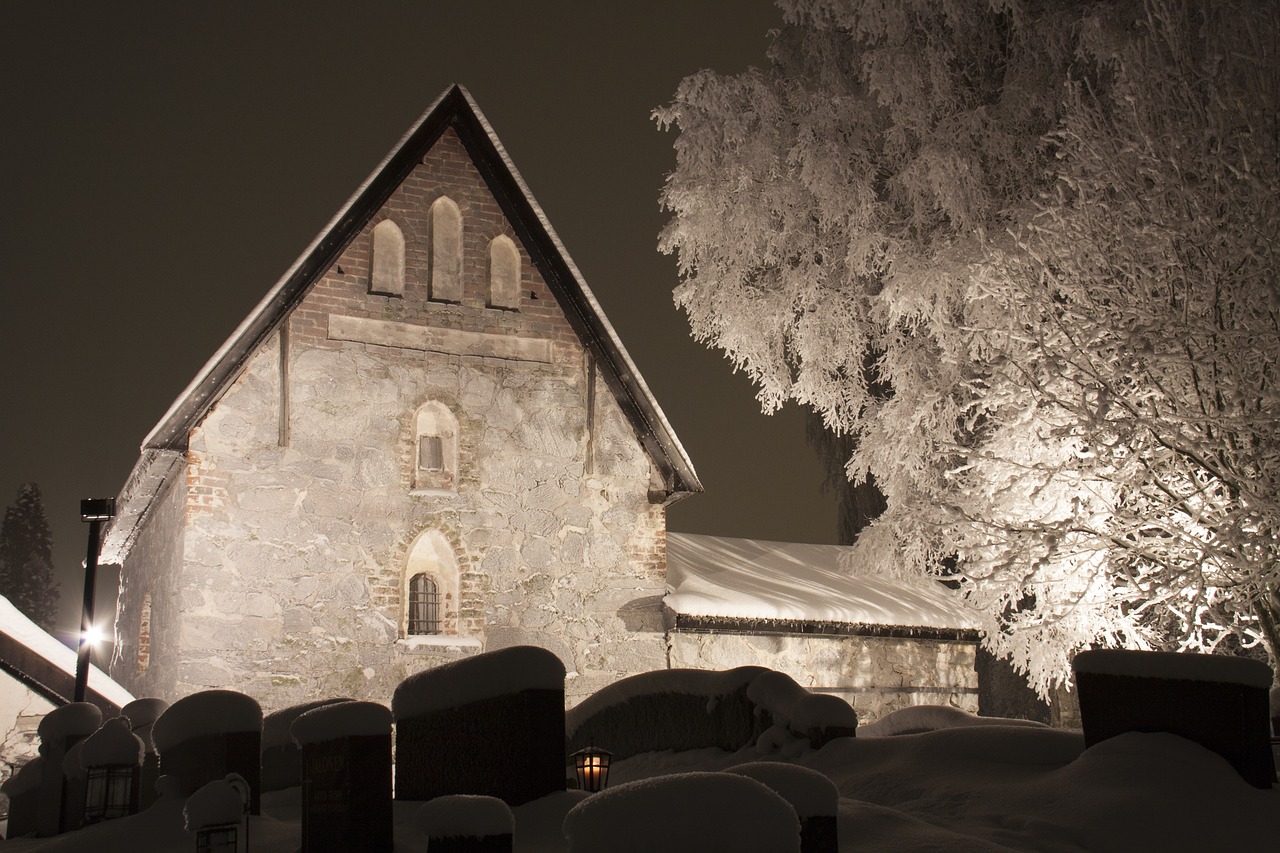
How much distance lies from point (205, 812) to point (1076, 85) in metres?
12.1

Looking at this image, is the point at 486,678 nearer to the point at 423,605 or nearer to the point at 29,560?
the point at 423,605

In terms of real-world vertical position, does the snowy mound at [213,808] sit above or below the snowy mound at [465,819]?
below

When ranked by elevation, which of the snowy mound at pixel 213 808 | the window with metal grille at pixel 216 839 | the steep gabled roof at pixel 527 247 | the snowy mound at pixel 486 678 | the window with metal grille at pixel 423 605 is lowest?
the window with metal grille at pixel 216 839

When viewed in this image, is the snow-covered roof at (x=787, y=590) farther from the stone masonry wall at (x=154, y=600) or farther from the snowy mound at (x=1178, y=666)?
the snowy mound at (x=1178, y=666)

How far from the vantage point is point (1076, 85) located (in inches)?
562

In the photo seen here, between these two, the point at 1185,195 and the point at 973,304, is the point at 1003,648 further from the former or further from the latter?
the point at 1185,195

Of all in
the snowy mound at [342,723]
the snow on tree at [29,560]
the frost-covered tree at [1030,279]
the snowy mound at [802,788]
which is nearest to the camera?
the snowy mound at [802,788]

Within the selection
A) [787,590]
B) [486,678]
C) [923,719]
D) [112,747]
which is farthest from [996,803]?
[787,590]

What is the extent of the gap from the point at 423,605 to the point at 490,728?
6.64 metres

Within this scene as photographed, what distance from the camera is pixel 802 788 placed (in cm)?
613

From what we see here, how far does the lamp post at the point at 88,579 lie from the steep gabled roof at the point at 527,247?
104 cm

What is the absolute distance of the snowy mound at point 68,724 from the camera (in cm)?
1040

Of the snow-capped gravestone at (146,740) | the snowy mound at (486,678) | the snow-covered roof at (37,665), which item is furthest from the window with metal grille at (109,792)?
the snow-covered roof at (37,665)

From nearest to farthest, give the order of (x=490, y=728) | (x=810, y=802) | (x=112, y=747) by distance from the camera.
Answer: (x=810, y=802), (x=490, y=728), (x=112, y=747)
